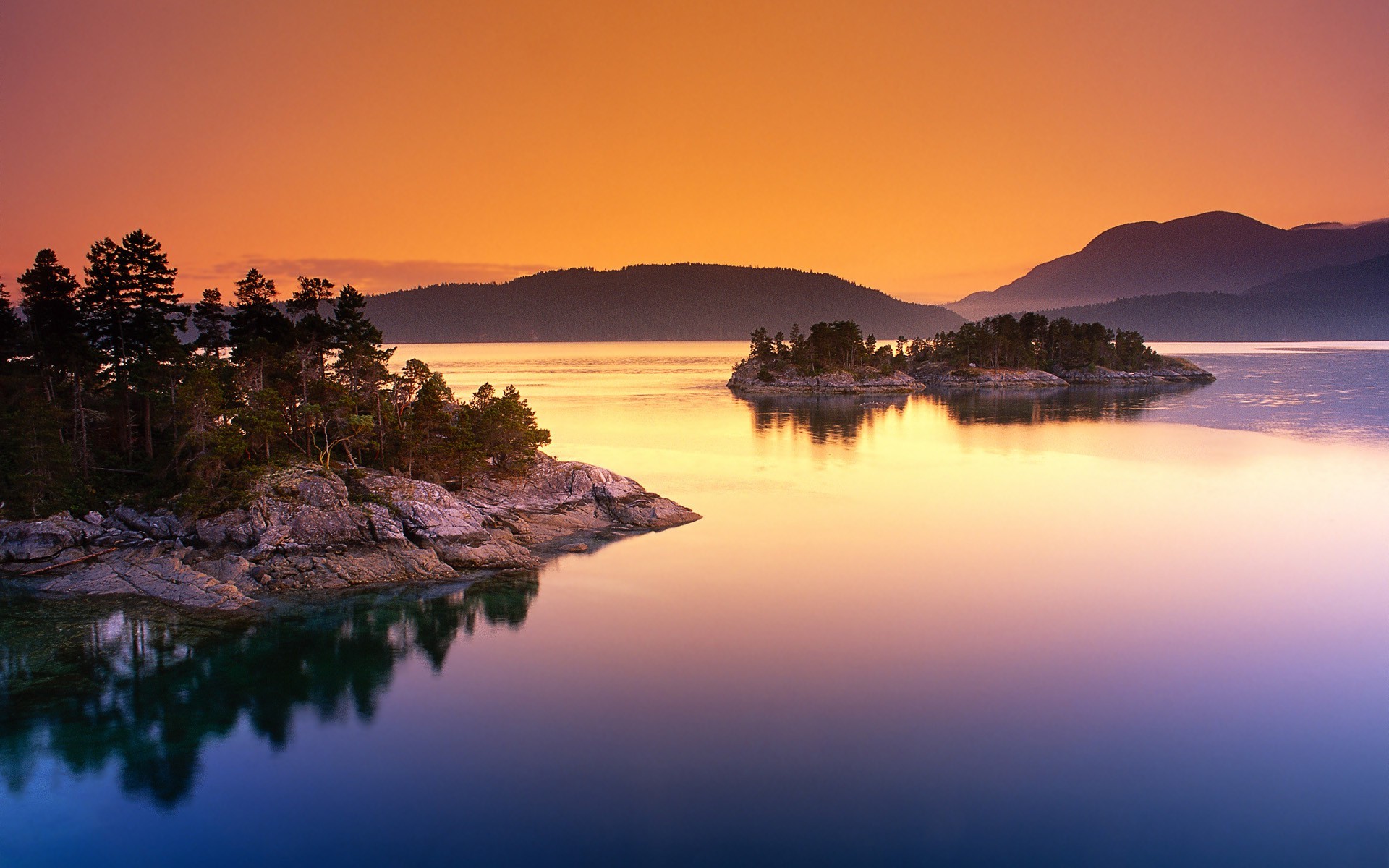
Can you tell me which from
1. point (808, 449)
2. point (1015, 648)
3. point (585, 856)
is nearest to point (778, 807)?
point (585, 856)

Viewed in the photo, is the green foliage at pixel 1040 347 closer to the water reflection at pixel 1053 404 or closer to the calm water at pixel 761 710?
the water reflection at pixel 1053 404

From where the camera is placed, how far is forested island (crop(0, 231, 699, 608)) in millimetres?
31703

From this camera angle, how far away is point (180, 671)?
23562mm

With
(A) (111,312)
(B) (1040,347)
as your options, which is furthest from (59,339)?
(B) (1040,347)

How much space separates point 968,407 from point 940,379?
39.7 metres

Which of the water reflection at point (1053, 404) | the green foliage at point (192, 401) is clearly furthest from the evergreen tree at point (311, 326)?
the water reflection at point (1053, 404)

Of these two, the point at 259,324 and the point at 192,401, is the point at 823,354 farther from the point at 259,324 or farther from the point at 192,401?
the point at 192,401

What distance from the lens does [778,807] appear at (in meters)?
17.5


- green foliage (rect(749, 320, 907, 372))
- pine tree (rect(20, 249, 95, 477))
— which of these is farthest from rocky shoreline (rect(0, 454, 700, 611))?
green foliage (rect(749, 320, 907, 372))

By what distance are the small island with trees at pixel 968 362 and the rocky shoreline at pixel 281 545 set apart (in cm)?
9467

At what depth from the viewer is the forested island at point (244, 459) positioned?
31.7 meters

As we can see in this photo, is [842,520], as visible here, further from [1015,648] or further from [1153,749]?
[1153,749]

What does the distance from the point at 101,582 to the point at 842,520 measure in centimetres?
3415

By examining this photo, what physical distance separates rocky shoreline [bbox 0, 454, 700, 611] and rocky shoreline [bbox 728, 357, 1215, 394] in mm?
94598
